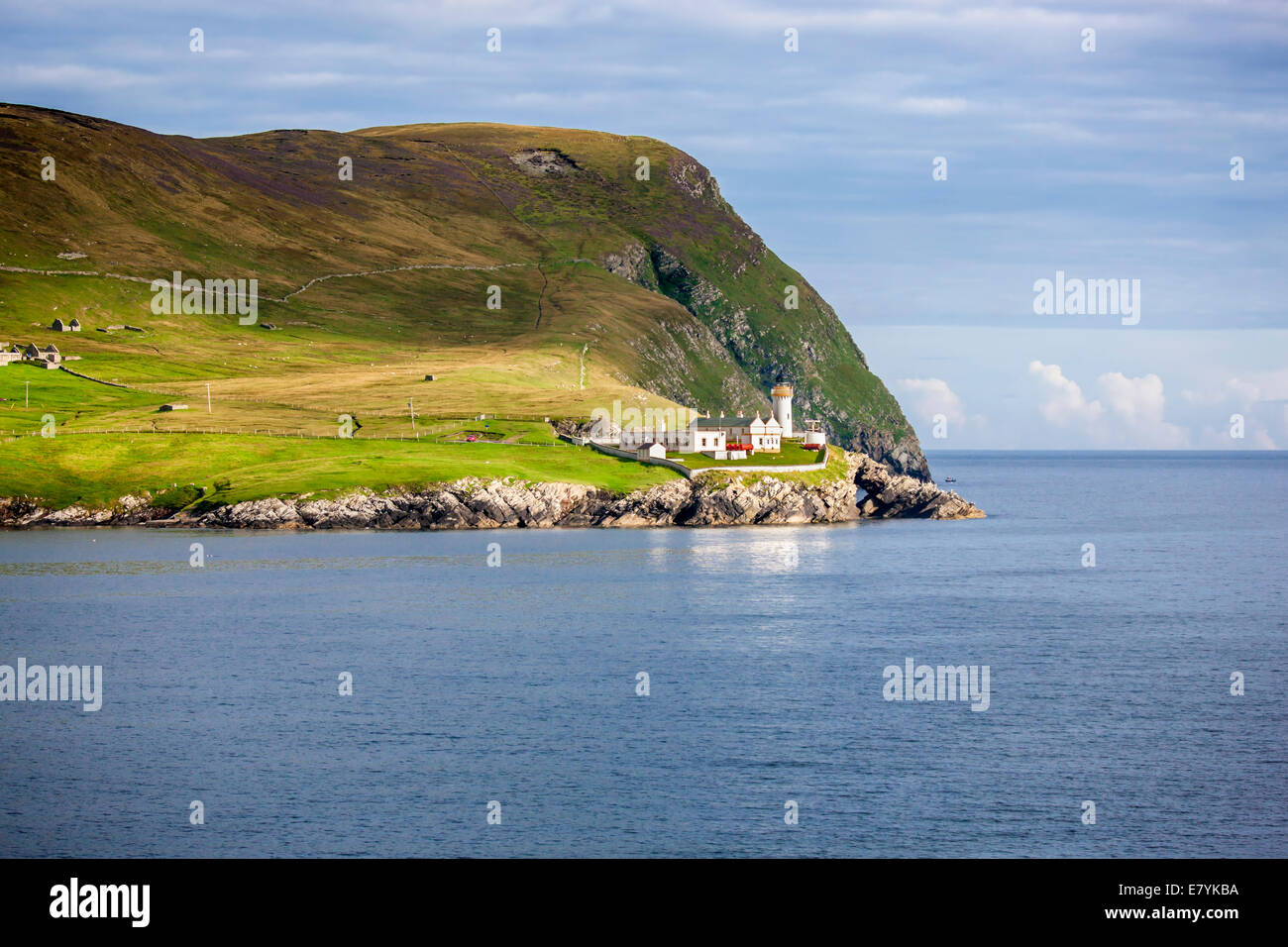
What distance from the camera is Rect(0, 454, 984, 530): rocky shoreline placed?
168m

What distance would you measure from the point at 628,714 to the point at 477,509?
10755cm

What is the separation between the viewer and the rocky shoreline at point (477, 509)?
552ft

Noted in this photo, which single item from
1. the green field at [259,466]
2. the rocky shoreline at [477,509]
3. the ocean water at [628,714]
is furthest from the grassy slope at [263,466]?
the ocean water at [628,714]

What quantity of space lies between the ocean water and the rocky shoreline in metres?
34.9

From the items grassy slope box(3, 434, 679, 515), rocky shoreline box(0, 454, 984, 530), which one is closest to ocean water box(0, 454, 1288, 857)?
rocky shoreline box(0, 454, 984, 530)

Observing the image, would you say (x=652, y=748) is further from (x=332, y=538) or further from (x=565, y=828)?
(x=332, y=538)

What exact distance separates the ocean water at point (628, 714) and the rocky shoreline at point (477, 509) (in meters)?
34.9

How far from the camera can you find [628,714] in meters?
68.6

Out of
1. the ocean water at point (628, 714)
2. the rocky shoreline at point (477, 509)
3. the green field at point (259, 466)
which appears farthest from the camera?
the green field at point (259, 466)

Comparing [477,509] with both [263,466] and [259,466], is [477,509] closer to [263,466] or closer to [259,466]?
[263,466]

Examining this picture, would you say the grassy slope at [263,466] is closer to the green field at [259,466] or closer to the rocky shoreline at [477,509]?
the green field at [259,466]

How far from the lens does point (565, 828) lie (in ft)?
164

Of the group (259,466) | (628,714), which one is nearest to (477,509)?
(259,466)
